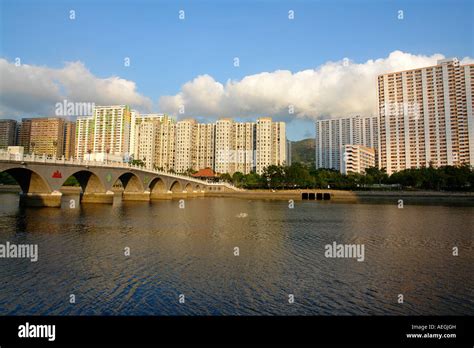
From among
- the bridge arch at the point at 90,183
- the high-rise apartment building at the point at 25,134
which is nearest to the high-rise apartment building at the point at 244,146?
the high-rise apartment building at the point at 25,134

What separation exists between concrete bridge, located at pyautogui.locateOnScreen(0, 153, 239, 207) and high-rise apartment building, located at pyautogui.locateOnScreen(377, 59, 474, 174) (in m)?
118

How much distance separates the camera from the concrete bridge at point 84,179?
1794 inches

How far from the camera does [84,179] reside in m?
63.5

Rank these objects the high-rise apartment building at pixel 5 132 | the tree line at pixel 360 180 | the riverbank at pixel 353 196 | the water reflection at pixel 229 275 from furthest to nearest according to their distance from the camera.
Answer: the high-rise apartment building at pixel 5 132 → the tree line at pixel 360 180 → the riverbank at pixel 353 196 → the water reflection at pixel 229 275

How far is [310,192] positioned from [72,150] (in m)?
142

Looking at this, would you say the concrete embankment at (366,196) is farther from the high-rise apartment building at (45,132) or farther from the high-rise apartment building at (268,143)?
the high-rise apartment building at (45,132)

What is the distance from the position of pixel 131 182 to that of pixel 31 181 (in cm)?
3233

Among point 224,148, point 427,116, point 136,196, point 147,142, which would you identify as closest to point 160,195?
point 136,196

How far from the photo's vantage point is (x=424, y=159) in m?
161

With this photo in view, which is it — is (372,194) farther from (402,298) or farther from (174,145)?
(174,145)

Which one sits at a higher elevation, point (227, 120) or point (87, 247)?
point (227, 120)

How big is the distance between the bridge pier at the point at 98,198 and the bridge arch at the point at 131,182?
39.3 ft

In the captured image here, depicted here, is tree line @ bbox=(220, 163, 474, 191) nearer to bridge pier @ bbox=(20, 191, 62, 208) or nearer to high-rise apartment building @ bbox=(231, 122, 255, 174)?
high-rise apartment building @ bbox=(231, 122, 255, 174)
